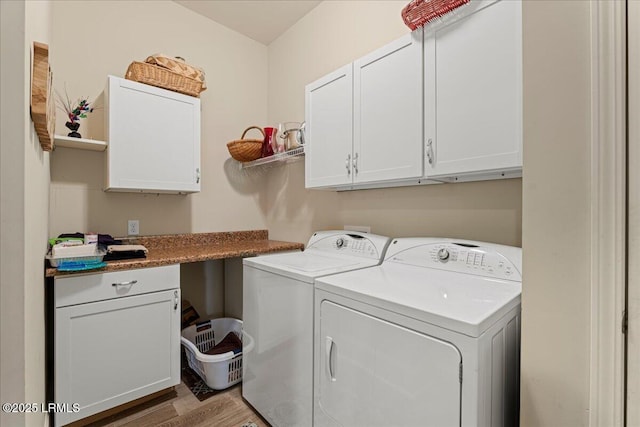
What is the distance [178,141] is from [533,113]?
213 centimetres

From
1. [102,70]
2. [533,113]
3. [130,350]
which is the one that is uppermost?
[102,70]

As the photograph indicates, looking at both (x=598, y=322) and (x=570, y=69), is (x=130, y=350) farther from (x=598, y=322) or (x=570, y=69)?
(x=570, y=69)

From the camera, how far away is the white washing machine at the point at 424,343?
846 millimetres

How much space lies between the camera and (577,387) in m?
0.73

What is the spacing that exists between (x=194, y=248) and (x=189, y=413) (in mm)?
1136

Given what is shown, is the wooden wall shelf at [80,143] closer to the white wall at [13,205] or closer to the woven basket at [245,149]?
the woven basket at [245,149]

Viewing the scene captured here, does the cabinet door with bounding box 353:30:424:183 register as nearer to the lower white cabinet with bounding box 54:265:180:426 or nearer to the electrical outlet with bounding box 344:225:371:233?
the electrical outlet with bounding box 344:225:371:233

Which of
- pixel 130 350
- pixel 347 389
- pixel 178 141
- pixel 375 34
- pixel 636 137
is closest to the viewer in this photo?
pixel 636 137

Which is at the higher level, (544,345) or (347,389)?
(544,345)

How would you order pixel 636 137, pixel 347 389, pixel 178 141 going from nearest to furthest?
pixel 636 137
pixel 347 389
pixel 178 141

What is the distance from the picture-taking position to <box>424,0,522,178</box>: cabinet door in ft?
3.79

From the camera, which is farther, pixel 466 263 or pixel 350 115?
pixel 350 115

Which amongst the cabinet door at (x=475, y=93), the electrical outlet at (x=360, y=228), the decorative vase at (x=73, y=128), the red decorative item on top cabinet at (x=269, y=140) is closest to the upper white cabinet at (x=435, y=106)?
the cabinet door at (x=475, y=93)

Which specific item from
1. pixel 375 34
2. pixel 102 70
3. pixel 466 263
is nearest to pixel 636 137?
pixel 466 263
